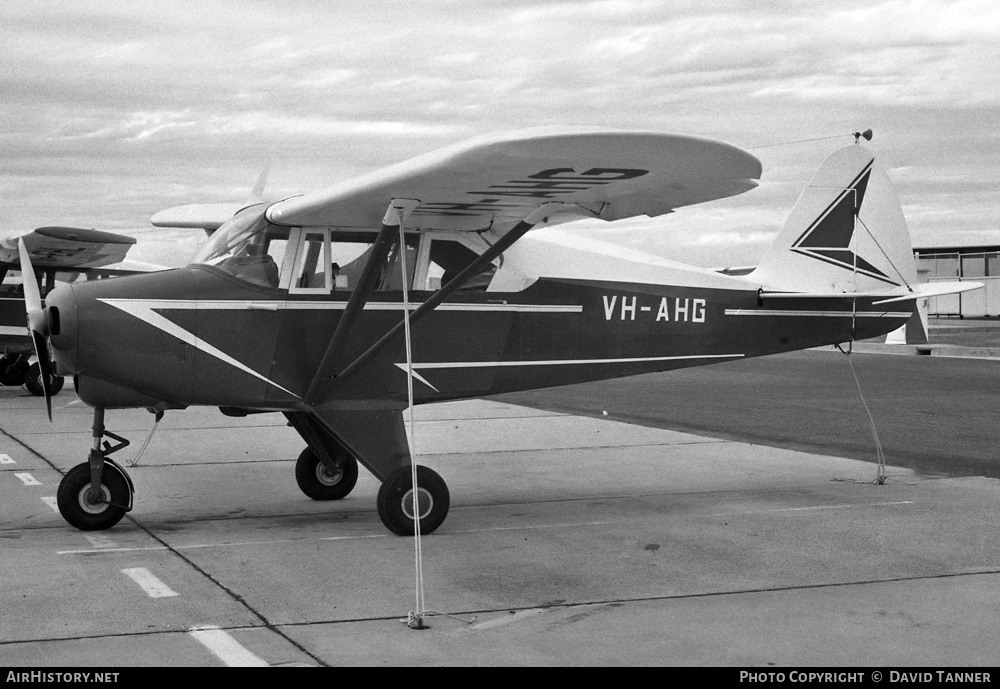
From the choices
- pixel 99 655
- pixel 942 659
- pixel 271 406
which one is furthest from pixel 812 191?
pixel 99 655

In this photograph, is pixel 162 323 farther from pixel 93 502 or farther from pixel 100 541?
pixel 100 541

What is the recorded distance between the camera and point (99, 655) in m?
4.51

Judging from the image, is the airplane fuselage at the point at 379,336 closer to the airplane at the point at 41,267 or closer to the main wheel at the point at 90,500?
the main wheel at the point at 90,500

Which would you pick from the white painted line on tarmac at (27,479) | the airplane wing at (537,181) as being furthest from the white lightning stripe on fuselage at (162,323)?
the white painted line on tarmac at (27,479)

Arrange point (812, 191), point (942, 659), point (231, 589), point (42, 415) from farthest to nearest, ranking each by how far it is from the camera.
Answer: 1. point (42, 415)
2. point (812, 191)
3. point (231, 589)
4. point (942, 659)

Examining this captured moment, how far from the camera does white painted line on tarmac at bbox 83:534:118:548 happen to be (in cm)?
673

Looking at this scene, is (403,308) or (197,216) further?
(197,216)

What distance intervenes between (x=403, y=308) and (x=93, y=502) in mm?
2349

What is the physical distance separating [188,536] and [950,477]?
6.34 m

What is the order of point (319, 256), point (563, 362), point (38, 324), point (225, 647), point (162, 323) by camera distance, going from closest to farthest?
point (225, 647) < point (38, 324) < point (162, 323) < point (319, 256) < point (563, 362)

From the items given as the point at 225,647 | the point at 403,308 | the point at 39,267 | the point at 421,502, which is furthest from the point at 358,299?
the point at 39,267

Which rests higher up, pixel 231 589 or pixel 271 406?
pixel 271 406

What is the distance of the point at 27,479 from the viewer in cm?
928
